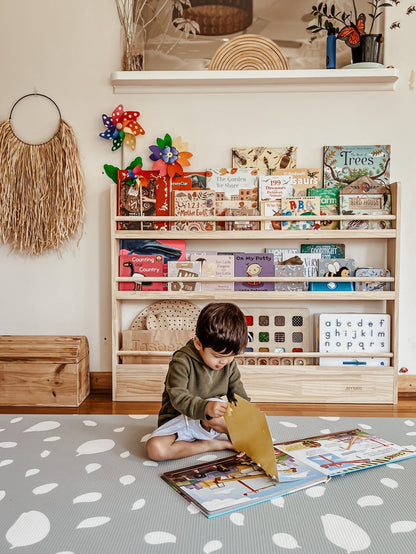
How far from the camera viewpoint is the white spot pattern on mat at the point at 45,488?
1229mm

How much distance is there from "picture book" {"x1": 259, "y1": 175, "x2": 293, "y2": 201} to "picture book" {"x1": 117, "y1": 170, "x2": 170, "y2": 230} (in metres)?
0.45

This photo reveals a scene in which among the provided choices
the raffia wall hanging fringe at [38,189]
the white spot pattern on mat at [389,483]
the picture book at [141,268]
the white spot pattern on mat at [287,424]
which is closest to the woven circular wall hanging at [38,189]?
the raffia wall hanging fringe at [38,189]

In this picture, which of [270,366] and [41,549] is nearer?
[41,549]

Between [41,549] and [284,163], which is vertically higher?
[284,163]

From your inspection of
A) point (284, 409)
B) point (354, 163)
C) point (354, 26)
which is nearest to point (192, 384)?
point (284, 409)

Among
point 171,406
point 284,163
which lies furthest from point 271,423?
point 284,163

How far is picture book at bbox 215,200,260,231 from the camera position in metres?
2.35

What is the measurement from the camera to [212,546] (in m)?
0.99

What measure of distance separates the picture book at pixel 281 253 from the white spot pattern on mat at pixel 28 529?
157cm

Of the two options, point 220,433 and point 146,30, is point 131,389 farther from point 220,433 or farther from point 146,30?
point 146,30

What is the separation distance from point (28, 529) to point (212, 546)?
15.4 inches

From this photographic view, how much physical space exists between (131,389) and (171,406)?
0.81m

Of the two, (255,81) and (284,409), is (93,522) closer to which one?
(284,409)

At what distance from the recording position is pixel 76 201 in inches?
93.1
